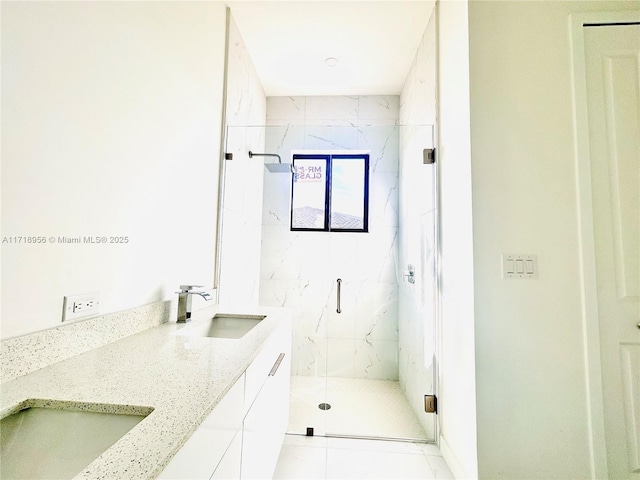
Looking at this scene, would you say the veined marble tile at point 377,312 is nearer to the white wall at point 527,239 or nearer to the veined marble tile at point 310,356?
the veined marble tile at point 310,356

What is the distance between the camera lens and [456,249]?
5.00 ft

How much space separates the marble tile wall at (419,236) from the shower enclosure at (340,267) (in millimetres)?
A: 18

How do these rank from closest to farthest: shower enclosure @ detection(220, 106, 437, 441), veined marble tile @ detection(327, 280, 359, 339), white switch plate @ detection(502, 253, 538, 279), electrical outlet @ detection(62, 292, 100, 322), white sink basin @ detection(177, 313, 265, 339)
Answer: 1. electrical outlet @ detection(62, 292, 100, 322)
2. white switch plate @ detection(502, 253, 538, 279)
3. white sink basin @ detection(177, 313, 265, 339)
4. shower enclosure @ detection(220, 106, 437, 441)
5. veined marble tile @ detection(327, 280, 359, 339)

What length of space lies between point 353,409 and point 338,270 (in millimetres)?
1074

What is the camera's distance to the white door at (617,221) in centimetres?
123

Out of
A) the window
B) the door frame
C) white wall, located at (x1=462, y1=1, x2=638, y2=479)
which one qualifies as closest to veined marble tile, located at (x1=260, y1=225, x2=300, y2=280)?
the window

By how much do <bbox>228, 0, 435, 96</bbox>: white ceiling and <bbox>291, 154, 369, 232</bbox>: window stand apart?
2.69ft

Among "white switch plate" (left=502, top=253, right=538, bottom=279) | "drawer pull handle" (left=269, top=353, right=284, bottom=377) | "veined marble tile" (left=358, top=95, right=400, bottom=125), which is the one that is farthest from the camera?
"veined marble tile" (left=358, top=95, right=400, bottom=125)

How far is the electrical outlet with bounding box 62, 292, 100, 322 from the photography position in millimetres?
845

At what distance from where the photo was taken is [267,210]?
2609 millimetres

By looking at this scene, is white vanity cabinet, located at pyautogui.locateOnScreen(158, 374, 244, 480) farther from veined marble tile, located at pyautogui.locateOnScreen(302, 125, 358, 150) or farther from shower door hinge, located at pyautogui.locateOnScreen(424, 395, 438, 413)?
veined marble tile, located at pyautogui.locateOnScreen(302, 125, 358, 150)

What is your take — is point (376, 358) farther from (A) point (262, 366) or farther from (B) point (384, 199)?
(A) point (262, 366)

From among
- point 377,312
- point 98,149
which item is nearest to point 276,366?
point 98,149

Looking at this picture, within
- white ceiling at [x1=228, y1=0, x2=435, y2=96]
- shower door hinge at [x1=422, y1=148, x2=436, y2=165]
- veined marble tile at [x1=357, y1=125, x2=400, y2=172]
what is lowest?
shower door hinge at [x1=422, y1=148, x2=436, y2=165]
